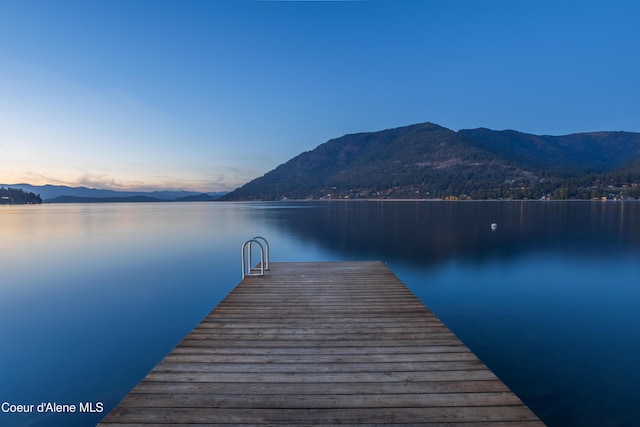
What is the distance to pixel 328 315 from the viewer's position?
5414mm

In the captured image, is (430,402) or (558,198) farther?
(558,198)

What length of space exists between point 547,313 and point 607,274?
6.84m

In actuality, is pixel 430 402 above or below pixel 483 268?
above

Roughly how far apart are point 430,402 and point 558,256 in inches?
688

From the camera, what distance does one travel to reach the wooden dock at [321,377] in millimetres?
2773

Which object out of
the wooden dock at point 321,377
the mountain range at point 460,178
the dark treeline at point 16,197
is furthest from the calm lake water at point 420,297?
the dark treeline at point 16,197

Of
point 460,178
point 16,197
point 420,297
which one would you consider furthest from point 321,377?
point 16,197

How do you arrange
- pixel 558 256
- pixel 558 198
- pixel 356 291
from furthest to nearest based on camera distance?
1. pixel 558 198
2. pixel 558 256
3. pixel 356 291

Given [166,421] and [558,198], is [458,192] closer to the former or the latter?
[558,198]

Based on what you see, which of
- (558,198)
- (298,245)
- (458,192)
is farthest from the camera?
(458,192)

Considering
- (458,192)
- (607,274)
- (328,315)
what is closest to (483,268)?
(607,274)

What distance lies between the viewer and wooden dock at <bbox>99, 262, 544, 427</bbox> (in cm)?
277

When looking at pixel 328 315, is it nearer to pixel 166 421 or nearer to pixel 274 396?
pixel 274 396

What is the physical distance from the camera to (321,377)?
3359 millimetres
